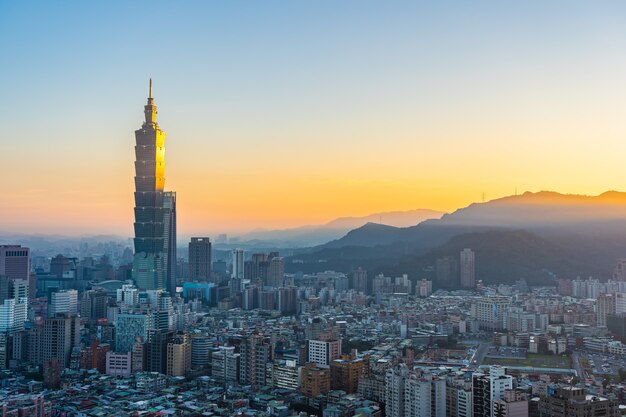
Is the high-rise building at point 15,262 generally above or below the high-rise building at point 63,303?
above

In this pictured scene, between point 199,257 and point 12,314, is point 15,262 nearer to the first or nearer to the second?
point 12,314

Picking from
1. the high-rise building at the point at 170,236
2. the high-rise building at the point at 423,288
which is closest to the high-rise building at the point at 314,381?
the high-rise building at the point at 423,288

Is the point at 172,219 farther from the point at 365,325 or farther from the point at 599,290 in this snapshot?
the point at 599,290

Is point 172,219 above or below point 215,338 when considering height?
above

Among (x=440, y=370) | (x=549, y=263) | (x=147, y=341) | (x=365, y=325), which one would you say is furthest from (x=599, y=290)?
(x=147, y=341)

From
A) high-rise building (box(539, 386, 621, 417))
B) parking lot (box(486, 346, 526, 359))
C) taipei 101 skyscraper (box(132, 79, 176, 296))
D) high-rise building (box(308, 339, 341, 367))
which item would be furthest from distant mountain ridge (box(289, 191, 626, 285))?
high-rise building (box(539, 386, 621, 417))

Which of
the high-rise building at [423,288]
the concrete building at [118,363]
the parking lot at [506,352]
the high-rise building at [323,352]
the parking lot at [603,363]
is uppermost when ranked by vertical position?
the high-rise building at [423,288]

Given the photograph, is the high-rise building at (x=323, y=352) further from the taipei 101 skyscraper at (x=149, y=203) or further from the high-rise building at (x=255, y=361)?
the taipei 101 skyscraper at (x=149, y=203)
